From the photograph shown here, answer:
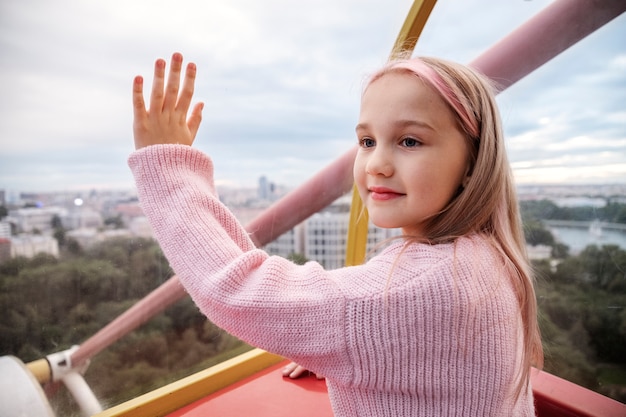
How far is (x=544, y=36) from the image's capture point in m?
1.70

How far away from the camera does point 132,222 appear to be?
1404 millimetres

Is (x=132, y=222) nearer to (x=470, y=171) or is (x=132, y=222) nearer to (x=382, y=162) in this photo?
(x=382, y=162)

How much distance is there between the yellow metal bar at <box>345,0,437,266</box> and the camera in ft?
5.23

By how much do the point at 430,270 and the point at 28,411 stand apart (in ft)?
4.14

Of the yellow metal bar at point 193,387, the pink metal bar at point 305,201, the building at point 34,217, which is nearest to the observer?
the building at point 34,217

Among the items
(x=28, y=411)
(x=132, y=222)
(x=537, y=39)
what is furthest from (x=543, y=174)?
(x=28, y=411)

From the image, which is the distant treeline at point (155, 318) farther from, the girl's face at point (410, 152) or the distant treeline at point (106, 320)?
the girl's face at point (410, 152)

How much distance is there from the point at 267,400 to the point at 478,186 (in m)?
1.09

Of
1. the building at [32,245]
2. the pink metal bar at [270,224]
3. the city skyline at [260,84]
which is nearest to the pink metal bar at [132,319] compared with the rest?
the pink metal bar at [270,224]

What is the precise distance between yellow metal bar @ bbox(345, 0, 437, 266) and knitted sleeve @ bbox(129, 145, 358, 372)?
0.84 m

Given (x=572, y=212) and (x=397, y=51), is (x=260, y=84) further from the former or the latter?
(x=572, y=212)

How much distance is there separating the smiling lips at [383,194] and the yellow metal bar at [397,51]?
0.61 m

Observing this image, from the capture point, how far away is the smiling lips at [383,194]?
986mm

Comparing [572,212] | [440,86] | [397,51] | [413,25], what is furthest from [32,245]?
[572,212]
